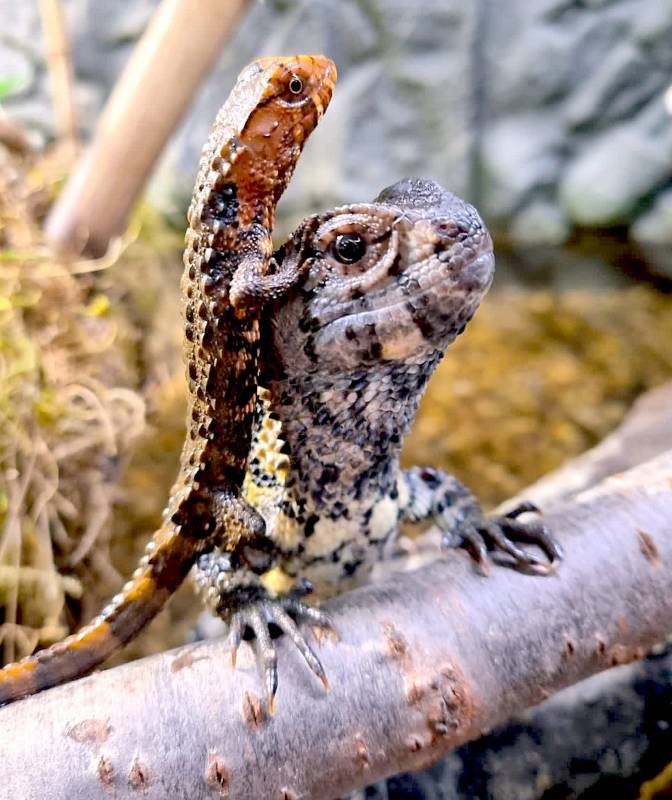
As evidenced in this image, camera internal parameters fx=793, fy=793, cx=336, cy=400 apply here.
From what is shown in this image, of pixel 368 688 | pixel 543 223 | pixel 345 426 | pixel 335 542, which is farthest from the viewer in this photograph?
pixel 543 223

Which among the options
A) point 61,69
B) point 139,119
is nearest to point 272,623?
point 139,119

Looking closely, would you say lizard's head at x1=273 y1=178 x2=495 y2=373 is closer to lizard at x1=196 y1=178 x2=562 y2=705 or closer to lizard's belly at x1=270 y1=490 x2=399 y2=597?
lizard at x1=196 y1=178 x2=562 y2=705

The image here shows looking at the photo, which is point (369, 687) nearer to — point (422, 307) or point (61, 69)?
point (422, 307)

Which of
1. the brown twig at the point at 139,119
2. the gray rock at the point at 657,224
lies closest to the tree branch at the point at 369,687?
the brown twig at the point at 139,119

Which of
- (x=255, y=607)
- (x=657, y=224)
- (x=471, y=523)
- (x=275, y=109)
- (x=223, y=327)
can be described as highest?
(x=657, y=224)

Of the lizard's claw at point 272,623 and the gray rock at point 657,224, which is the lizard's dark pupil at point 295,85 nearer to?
the lizard's claw at point 272,623

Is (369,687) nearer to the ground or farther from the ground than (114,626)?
farther from the ground
